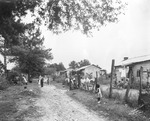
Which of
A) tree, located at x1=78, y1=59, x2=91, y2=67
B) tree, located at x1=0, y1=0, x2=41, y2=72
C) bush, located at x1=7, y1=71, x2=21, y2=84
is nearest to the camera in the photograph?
tree, located at x1=0, y1=0, x2=41, y2=72

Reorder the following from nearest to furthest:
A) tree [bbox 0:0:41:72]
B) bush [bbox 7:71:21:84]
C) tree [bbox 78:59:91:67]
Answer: tree [bbox 0:0:41:72] < bush [bbox 7:71:21:84] < tree [bbox 78:59:91:67]

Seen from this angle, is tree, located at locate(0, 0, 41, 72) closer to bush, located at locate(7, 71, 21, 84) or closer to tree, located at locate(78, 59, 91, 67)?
bush, located at locate(7, 71, 21, 84)

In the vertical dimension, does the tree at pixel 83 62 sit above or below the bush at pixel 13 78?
above

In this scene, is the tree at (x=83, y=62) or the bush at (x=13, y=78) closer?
the bush at (x=13, y=78)

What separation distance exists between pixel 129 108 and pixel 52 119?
4.01m

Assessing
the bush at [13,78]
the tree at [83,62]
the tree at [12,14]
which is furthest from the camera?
the tree at [83,62]

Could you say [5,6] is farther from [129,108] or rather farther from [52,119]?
[129,108]

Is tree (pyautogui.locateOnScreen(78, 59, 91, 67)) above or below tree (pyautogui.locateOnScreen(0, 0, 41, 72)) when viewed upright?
above

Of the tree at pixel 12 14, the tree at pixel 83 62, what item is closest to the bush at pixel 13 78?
the tree at pixel 12 14

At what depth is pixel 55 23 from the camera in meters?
12.1

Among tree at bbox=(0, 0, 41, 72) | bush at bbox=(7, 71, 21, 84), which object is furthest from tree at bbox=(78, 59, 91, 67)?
tree at bbox=(0, 0, 41, 72)

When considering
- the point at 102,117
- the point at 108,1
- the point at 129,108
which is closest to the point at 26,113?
the point at 102,117

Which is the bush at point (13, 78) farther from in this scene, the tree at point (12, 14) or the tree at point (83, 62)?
the tree at point (83, 62)

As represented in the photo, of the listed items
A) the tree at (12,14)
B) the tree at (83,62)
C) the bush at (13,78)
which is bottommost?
the bush at (13,78)
